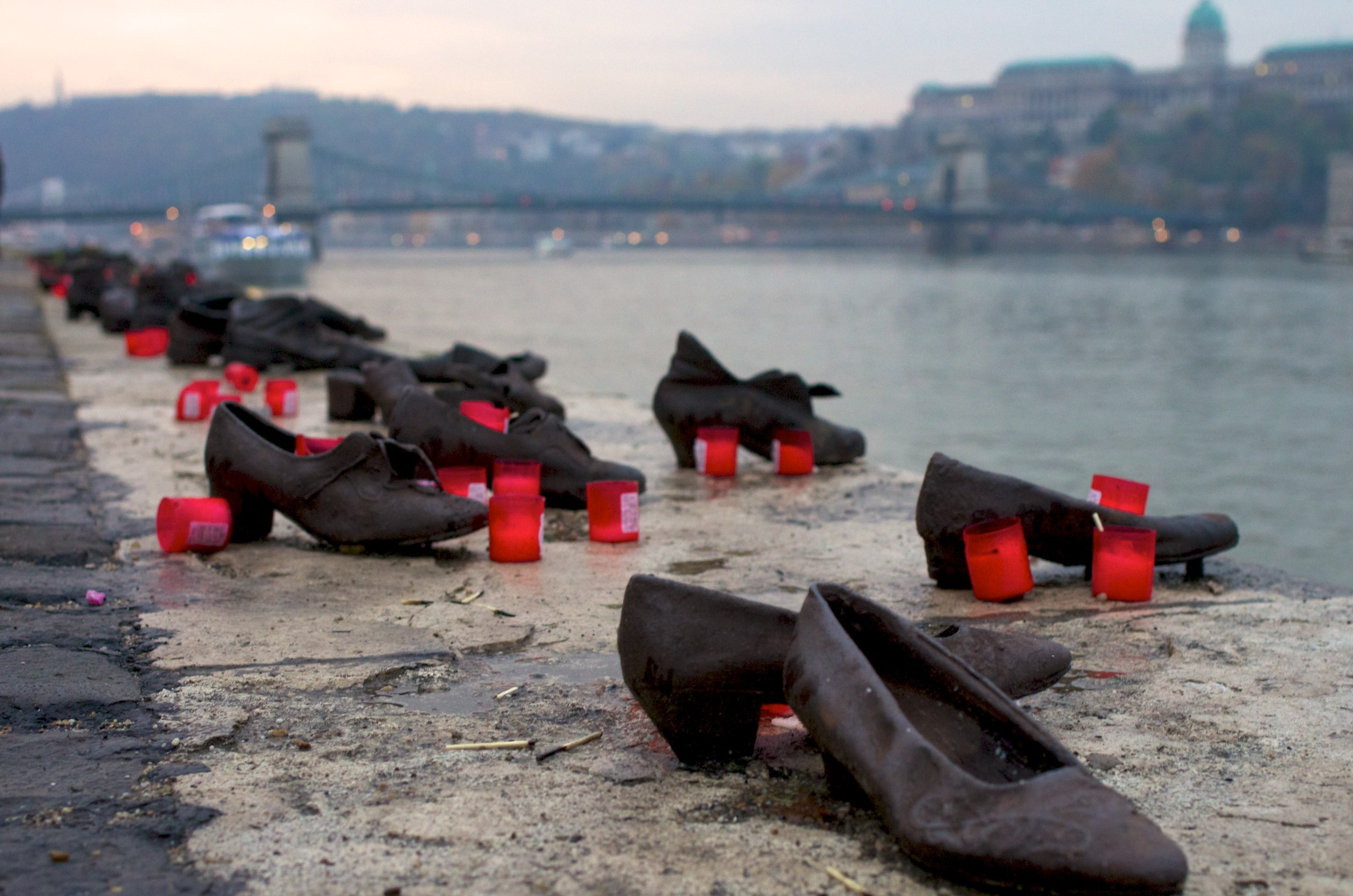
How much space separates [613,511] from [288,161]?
6802 cm

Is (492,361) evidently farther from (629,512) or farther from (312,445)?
(629,512)

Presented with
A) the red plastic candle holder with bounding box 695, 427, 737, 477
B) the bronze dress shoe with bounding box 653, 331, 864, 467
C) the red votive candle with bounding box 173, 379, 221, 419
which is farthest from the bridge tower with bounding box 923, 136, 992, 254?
the red plastic candle holder with bounding box 695, 427, 737, 477

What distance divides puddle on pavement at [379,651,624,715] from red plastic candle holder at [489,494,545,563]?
2.23 feet

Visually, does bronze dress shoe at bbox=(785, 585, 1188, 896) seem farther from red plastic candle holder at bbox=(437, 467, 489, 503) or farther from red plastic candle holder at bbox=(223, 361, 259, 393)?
red plastic candle holder at bbox=(223, 361, 259, 393)

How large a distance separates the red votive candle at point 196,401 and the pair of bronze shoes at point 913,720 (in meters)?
3.72

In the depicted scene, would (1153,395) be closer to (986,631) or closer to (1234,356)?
(1234,356)

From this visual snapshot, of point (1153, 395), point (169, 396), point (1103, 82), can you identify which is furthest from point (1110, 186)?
point (169, 396)

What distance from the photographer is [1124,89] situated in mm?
134250

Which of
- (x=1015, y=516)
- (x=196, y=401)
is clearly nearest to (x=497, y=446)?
(x=1015, y=516)

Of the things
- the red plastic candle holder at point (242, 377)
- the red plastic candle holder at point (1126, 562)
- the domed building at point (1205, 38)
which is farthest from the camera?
the domed building at point (1205, 38)

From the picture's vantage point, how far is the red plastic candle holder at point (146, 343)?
25.7ft

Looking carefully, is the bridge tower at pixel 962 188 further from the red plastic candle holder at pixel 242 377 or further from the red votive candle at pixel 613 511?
the red votive candle at pixel 613 511

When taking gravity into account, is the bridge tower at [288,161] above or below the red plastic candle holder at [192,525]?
above

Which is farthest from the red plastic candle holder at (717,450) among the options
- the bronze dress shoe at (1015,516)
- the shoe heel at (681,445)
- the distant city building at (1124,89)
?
the distant city building at (1124,89)
